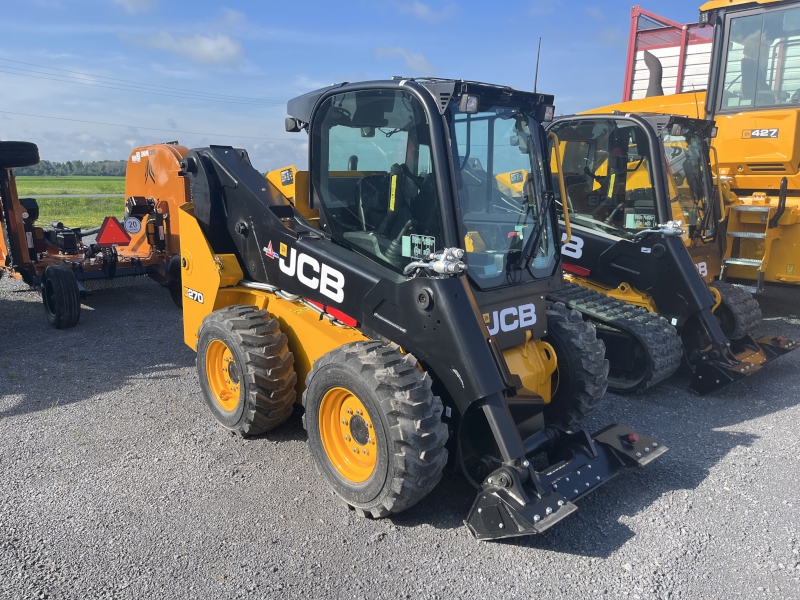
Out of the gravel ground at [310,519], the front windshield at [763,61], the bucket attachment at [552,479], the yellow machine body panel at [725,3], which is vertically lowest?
the gravel ground at [310,519]

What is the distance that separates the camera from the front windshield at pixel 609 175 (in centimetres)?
594

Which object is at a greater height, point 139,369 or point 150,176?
point 150,176

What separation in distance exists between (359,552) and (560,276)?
7.20 feet

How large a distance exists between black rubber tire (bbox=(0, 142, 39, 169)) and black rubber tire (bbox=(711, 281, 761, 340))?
7574 mm

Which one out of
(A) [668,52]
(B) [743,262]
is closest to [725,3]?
(A) [668,52]

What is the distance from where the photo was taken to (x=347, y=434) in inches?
140

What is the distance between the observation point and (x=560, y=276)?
4.18 metres

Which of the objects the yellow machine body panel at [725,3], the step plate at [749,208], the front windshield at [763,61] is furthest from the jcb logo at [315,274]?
the yellow machine body panel at [725,3]

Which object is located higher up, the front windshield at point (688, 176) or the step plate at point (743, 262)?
the front windshield at point (688, 176)

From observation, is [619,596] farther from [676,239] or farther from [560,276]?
[676,239]

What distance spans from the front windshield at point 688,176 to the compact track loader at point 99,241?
507cm

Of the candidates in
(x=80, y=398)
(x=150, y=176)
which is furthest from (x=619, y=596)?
(x=150, y=176)

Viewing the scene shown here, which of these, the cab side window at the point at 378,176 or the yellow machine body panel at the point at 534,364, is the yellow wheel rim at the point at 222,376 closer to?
the cab side window at the point at 378,176

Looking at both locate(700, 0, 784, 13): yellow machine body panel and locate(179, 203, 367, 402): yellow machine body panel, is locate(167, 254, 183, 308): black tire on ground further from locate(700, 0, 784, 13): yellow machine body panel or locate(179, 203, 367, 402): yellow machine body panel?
locate(700, 0, 784, 13): yellow machine body panel
